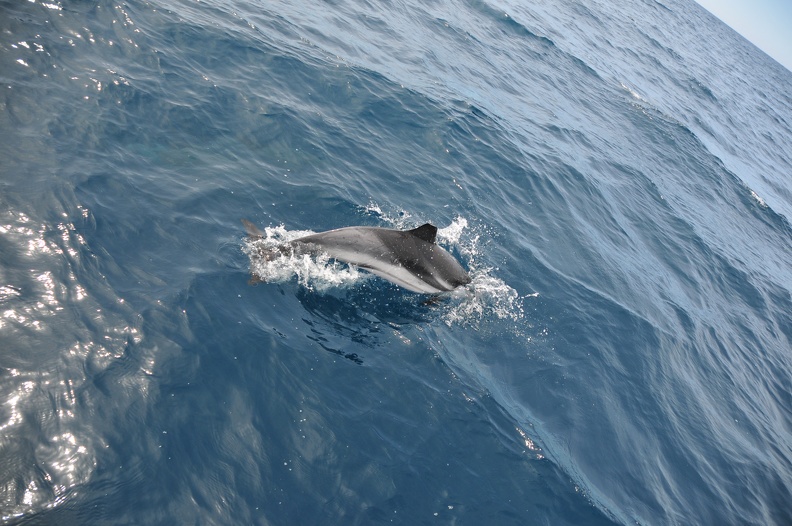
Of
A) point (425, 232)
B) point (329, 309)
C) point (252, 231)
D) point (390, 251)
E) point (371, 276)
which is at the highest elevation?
point (425, 232)

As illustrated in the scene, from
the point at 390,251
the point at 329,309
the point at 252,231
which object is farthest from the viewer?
the point at 390,251

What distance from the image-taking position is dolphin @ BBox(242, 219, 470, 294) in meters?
10.9

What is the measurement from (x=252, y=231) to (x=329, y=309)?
8.59ft

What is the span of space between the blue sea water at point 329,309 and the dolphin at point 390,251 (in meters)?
0.38

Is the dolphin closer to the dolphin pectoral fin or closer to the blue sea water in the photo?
the dolphin pectoral fin

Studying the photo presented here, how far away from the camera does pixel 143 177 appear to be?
11.1 meters

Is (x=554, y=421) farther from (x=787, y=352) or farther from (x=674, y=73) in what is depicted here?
(x=674, y=73)

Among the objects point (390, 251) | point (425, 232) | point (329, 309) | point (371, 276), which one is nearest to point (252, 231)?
point (329, 309)

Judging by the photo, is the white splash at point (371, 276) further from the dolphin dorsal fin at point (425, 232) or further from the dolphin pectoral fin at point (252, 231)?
the dolphin dorsal fin at point (425, 232)

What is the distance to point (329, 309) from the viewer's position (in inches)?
405

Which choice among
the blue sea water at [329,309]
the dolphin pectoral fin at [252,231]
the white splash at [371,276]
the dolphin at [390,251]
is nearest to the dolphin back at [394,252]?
the dolphin at [390,251]

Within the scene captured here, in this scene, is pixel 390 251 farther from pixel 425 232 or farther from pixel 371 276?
pixel 425 232

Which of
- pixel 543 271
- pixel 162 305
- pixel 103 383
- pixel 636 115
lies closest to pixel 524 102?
pixel 636 115

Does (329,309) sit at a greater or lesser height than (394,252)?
lesser
